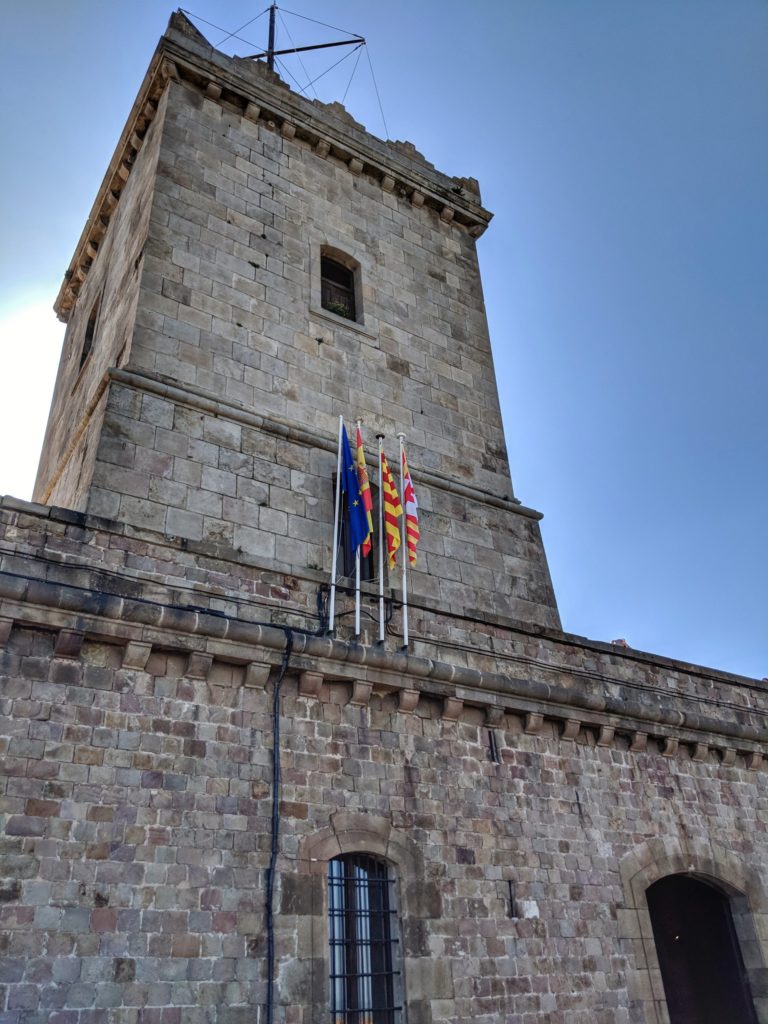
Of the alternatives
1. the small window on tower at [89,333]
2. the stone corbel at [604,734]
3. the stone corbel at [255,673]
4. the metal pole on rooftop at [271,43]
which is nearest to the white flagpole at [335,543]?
the stone corbel at [255,673]

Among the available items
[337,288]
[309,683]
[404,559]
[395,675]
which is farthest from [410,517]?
[337,288]

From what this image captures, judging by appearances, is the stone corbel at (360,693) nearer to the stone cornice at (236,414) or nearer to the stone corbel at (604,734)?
the stone corbel at (604,734)

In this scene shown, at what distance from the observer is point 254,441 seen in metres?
11.0

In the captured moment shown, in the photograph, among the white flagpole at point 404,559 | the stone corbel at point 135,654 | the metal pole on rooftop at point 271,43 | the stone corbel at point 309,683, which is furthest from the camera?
the metal pole on rooftop at point 271,43

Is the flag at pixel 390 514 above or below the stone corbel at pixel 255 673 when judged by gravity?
above

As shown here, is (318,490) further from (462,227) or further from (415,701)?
(462,227)

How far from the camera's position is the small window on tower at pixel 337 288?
1378 centimetres

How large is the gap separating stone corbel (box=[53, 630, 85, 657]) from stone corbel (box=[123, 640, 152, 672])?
16.3 inches

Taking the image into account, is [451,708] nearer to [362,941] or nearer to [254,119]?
[362,941]

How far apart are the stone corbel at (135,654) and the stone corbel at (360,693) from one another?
2.23m

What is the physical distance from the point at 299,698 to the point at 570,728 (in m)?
3.70

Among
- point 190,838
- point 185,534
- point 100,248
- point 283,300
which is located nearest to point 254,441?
point 185,534

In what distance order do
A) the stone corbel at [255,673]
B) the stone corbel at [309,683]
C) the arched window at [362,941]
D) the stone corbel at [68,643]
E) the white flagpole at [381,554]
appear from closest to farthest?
the stone corbel at [68,643]
the arched window at [362,941]
the stone corbel at [255,673]
the stone corbel at [309,683]
the white flagpole at [381,554]

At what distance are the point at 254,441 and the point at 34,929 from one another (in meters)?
6.13
